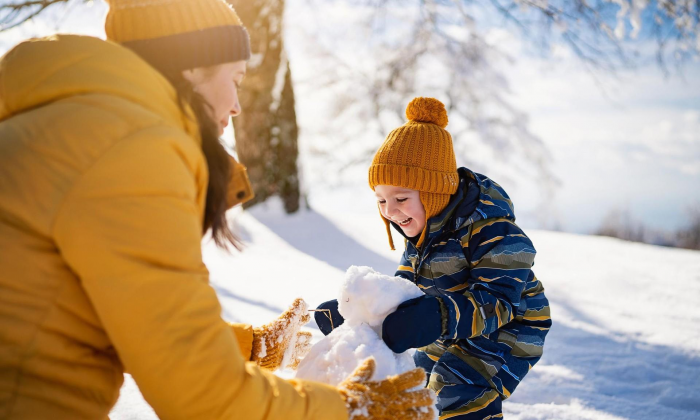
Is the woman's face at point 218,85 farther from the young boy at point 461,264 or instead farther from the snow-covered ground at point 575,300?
the young boy at point 461,264

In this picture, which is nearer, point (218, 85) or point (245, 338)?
point (218, 85)

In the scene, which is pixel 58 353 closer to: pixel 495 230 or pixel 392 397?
pixel 392 397

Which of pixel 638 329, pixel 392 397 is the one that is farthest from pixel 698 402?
pixel 392 397

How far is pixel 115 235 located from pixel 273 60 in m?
5.85

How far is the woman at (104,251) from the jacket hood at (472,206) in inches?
45.8

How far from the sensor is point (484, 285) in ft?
6.08

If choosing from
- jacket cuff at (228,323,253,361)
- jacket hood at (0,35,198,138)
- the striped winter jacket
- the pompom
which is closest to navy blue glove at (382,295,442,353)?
the striped winter jacket

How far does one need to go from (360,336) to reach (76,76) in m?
1.02

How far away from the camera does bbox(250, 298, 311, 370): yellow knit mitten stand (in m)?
1.65

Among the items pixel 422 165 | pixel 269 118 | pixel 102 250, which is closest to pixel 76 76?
pixel 102 250

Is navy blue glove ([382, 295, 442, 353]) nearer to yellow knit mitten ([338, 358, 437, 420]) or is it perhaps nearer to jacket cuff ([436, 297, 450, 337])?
jacket cuff ([436, 297, 450, 337])

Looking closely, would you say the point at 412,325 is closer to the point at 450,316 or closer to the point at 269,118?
the point at 450,316

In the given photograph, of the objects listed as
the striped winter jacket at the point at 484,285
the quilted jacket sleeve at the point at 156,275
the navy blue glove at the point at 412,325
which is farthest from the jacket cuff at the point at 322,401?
the striped winter jacket at the point at 484,285

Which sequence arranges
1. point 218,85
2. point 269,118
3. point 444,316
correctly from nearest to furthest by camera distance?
point 218,85 → point 444,316 → point 269,118
